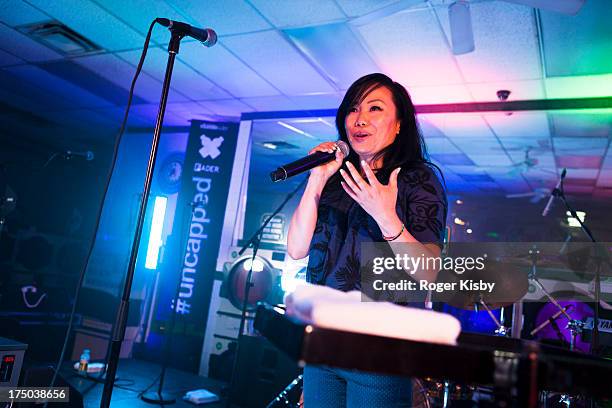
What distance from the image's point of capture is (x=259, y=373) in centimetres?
406

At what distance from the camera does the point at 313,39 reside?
4.12 metres

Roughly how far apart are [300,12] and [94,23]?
212 centimetres

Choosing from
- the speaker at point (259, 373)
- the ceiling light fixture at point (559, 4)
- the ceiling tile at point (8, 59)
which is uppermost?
the ceiling tile at point (8, 59)

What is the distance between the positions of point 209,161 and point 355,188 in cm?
547

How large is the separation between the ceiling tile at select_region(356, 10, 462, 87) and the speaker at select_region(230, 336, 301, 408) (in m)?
2.93

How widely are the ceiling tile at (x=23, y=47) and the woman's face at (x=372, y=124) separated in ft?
16.1

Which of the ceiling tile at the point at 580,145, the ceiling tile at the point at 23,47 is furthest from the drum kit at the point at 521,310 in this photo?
the ceiling tile at the point at 23,47

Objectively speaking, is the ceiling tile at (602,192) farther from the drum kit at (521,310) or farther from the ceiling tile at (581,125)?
the drum kit at (521,310)

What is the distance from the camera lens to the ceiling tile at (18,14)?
412 cm

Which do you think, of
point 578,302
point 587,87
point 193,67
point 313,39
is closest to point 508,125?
point 587,87

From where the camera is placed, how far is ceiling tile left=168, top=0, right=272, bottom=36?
3.71 metres

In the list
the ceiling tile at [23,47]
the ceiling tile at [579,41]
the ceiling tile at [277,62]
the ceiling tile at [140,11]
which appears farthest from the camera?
the ceiling tile at [23,47]

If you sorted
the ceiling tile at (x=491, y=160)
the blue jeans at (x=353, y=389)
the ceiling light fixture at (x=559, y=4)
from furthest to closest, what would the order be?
the ceiling tile at (x=491, y=160)
the ceiling light fixture at (x=559, y=4)
the blue jeans at (x=353, y=389)

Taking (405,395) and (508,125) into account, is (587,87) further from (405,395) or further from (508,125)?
(405,395)
